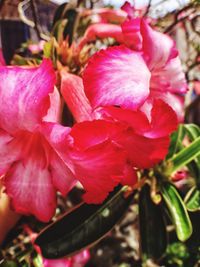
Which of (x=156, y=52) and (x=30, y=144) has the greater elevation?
(x=156, y=52)

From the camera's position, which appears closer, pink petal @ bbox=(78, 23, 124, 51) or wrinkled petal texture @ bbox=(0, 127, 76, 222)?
wrinkled petal texture @ bbox=(0, 127, 76, 222)

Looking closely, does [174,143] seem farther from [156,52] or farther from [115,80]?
[115,80]

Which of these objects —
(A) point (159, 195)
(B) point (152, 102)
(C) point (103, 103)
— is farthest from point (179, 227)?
(C) point (103, 103)

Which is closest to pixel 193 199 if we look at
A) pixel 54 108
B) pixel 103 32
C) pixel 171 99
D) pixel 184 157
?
pixel 184 157

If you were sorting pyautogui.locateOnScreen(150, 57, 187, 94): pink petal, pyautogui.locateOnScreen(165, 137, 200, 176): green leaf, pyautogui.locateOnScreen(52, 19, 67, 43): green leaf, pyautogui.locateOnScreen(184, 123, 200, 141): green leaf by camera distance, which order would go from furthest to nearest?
pyautogui.locateOnScreen(184, 123, 200, 141): green leaf, pyautogui.locateOnScreen(165, 137, 200, 176): green leaf, pyautogui.locateOnScreen(52, 19, 67, 43): green leaf, pyautogui.locateOnScreen(150, 57, 187, 94): pink petal

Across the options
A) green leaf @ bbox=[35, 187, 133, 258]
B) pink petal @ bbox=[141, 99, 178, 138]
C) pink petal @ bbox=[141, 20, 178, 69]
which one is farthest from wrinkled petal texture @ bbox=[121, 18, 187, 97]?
green leaf @ bbox=[35, 187, 133, 258]

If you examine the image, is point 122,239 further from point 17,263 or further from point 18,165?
point 18,165

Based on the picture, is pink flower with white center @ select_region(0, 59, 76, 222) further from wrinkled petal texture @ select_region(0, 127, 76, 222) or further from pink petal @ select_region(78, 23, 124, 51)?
pink petal @ select_region(78, 23, 124, 51)
